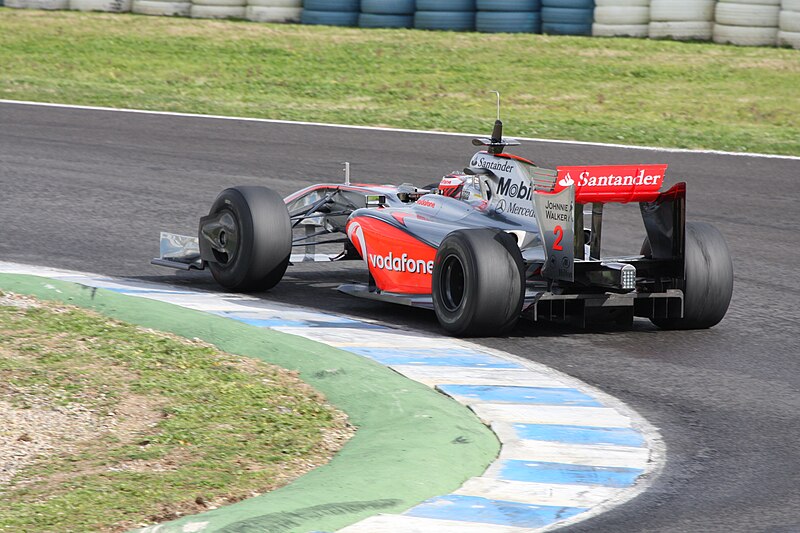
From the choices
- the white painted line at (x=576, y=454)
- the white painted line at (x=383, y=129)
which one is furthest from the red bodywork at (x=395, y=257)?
the white painted line at (x=383, y=129)

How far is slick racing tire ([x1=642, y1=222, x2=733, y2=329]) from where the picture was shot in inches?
316

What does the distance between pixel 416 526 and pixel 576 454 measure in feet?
3.98

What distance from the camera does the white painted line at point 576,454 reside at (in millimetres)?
5422

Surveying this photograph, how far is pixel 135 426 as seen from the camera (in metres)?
5.62

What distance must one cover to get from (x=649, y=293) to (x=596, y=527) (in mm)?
3517

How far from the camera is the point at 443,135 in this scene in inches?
631

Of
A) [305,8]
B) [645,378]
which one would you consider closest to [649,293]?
[645,378]

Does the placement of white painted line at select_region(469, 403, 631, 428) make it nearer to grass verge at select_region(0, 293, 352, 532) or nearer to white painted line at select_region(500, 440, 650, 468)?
white painted line at select_region(500, 440, 650, 468)

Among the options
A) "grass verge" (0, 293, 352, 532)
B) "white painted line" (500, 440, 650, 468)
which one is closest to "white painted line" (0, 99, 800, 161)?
"grass verge" (0, 293, 352, 532)

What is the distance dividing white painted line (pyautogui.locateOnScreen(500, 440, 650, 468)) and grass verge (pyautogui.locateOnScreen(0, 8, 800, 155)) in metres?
10.5

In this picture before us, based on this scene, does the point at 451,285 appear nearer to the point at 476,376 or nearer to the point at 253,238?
the point at 476,376

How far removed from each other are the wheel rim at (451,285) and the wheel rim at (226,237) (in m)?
1.60

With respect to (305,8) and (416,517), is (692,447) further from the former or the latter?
(305,8)

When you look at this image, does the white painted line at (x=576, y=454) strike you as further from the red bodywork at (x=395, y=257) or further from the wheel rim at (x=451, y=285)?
the red bodywork at (x=395, y=257)
